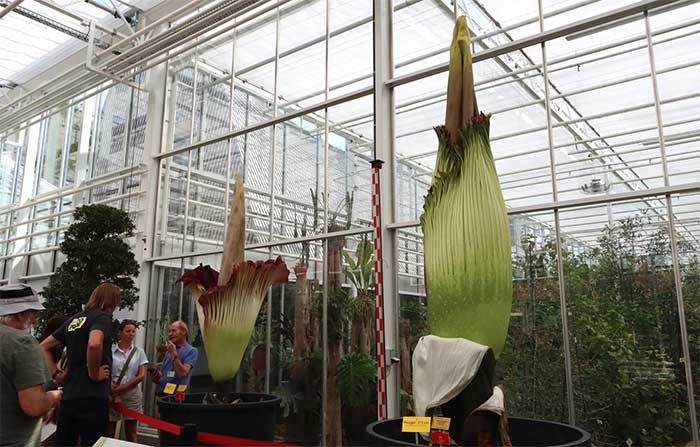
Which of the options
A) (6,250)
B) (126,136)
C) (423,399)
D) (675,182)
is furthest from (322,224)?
(6,250)

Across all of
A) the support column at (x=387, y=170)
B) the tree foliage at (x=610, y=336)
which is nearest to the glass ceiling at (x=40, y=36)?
the support column at (x=387, y=170)

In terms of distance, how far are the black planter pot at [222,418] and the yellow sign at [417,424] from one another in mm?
1241

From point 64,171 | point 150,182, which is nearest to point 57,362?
point 150,182

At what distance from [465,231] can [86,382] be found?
2490mm

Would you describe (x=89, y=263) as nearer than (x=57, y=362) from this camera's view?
No

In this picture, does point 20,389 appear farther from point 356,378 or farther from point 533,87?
point 533,87

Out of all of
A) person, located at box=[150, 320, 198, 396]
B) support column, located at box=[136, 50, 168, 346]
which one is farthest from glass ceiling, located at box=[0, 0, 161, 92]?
person, located at box=[150, 320, 198, 396]

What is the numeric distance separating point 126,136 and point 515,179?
5.93 m

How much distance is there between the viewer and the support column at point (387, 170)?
13.9ft

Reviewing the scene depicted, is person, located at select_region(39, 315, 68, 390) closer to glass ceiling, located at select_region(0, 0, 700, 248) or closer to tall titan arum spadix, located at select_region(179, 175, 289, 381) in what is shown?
tall titan arum spadix, located at select_region(179, 175, 289, 381)

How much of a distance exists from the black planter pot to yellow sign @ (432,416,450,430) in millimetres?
1372

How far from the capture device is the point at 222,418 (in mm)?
2354

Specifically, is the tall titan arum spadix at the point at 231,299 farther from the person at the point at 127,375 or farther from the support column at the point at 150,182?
the support column at the point at 150,182

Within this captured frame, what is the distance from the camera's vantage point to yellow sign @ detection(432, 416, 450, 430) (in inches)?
49.2
